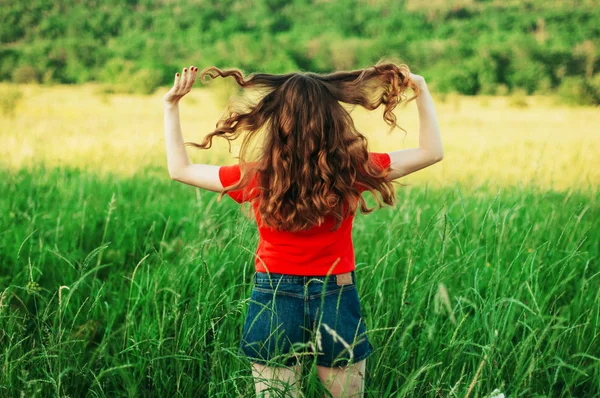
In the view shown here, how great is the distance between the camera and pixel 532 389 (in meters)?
1.86

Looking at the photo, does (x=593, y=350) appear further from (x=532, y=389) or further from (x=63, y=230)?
(x=63, y=230)

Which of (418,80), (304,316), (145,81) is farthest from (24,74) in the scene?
(304,316)

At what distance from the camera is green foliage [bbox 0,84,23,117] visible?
11538 millimetres

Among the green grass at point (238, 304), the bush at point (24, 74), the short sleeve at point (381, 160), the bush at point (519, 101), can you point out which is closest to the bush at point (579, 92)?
the bush at point (519, 101)

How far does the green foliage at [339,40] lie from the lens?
19897 mm

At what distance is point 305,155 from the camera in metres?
1.48

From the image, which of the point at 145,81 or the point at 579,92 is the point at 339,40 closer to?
the point at 145,81

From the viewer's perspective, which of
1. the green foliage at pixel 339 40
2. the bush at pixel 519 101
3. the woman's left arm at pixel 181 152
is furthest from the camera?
the green foliage at pixel 339 40

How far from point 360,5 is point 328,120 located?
28.0 m

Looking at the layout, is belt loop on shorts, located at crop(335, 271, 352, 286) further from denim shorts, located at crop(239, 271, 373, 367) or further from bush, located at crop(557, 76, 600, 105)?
bush, located at crop(557, 76, 600, 105)

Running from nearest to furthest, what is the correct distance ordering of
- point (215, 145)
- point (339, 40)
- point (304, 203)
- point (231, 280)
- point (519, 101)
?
point (304, 203)
point (231, 280)
point (215, 145)
point (519, 101)
point (339, 40)

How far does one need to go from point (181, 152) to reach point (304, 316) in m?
0.59

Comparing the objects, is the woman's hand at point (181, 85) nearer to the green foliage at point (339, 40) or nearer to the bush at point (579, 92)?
the green foliage at point (339, 40)

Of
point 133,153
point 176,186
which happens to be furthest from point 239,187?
point 133,153
